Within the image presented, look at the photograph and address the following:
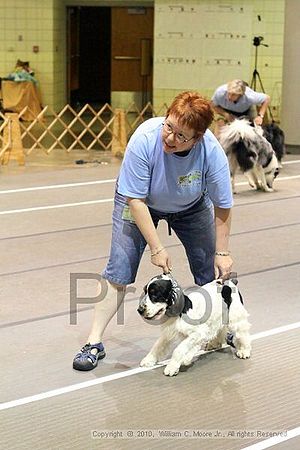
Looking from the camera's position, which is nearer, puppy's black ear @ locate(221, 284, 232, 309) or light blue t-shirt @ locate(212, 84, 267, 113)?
puppy's black ear @ locate(221, 284, 232, 309)

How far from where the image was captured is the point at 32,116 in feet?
45.5

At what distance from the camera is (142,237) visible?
11.2ft

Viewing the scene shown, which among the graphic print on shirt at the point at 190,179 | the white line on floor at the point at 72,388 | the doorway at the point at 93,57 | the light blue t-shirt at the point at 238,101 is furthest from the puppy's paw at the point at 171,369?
the doorway at the point at 93,57

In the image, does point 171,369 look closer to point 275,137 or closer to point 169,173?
point 169,173

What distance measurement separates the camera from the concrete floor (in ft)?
9.62

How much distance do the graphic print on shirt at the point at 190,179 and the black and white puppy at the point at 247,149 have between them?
4265mm

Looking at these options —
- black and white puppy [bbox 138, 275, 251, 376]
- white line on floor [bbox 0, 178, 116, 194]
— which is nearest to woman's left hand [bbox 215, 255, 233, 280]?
black and white puppy [bbox 138, 275, 251, 376]

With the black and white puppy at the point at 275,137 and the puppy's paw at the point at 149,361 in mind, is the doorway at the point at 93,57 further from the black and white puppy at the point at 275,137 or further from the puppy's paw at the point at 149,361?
the puppy's paw at the point at 149,361

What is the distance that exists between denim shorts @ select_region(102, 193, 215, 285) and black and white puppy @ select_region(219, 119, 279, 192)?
4.05 metres

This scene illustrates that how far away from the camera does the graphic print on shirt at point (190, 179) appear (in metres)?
3.25

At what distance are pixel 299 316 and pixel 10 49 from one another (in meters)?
12.1

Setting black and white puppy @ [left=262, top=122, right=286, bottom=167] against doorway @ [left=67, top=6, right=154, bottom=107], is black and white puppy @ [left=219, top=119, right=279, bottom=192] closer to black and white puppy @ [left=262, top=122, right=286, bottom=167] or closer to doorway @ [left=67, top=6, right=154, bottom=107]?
black and white puppy @ [left=262, top=122, right=286, bottom=167]

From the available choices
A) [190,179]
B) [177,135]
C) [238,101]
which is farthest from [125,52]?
[177,135]

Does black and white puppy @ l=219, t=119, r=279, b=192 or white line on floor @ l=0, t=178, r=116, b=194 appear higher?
black and white puppy @ l=219, t=119, r=279, b=192
